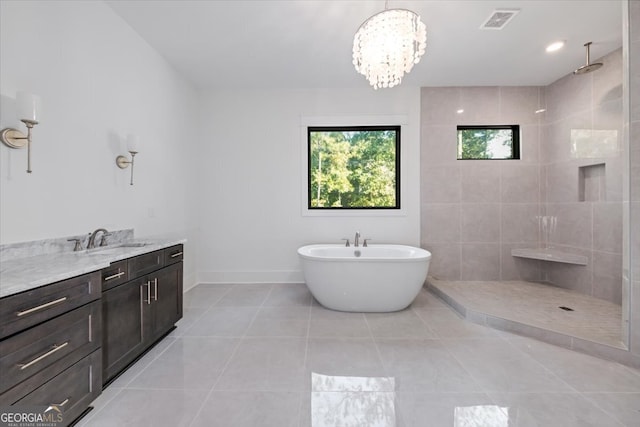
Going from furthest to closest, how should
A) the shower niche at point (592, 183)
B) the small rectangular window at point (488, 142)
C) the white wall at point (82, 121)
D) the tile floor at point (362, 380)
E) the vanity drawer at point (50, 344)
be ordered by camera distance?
1. the small rectangular window at point (488, 142)
2. the shower niche at point (592, 183)
3. the white wall at point (82, 121)
4. the tile floor at point (362, 380)
5. the vanity drawer at point (50, 344)

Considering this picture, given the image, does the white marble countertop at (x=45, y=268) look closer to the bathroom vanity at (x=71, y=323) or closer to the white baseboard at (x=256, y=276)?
the bathroom vanity at (x=71, y=323)

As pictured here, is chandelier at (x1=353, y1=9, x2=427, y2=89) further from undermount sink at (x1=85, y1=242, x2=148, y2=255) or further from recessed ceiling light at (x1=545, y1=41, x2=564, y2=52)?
undermount sink at (x1=85, y1=242, x2=148, y2=255)

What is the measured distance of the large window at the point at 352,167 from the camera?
383 centimetres

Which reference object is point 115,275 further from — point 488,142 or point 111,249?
point 488,142

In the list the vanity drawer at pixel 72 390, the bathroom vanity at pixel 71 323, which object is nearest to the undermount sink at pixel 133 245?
the bathroom vanity at pixel 71 323

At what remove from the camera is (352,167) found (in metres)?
3.88

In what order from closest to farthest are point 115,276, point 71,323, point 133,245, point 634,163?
point 71,323 → point 115,276 → point 634,163 → point 133,245

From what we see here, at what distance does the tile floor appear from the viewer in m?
1.40

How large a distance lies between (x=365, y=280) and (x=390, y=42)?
2.04 meters

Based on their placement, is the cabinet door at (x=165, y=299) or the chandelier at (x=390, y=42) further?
the cabinet door at (x=165, y=299)

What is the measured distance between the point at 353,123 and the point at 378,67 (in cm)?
173

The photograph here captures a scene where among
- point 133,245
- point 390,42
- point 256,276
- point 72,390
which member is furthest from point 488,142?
point 72,390

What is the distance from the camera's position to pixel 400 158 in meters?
3.75
